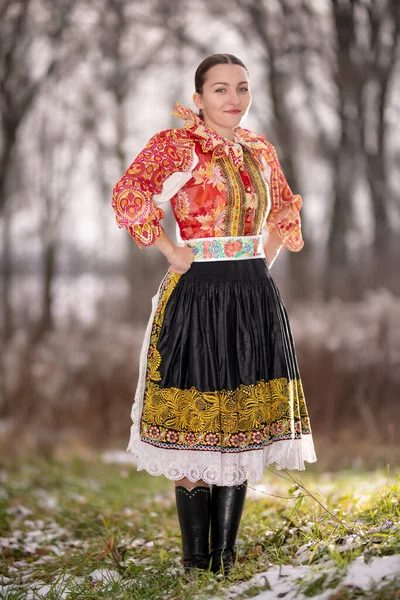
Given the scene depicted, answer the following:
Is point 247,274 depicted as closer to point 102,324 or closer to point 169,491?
point 169,491

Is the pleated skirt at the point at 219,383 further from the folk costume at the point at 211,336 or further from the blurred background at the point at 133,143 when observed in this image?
the blurred background at the point at 133,143

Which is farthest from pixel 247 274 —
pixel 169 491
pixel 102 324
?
pixel 102 324

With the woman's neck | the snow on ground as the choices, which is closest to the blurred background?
the woman's neck

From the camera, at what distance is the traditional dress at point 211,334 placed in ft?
8.25

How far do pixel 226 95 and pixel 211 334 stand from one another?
0.85m

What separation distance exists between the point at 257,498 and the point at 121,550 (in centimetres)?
86

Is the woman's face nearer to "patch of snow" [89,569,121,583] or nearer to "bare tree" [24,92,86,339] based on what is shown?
"patch of snow" [89,569,121,583]

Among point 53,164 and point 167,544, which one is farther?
point 53,164

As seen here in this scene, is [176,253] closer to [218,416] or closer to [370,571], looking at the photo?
[218,416]

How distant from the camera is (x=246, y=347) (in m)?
2.56

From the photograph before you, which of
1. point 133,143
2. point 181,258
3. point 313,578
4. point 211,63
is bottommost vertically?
A: point 313,578

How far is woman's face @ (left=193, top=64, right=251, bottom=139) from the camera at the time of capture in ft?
8.64

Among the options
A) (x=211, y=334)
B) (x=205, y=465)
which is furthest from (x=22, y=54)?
(x=205, y=465)

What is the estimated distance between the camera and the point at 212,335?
2.56 meters
